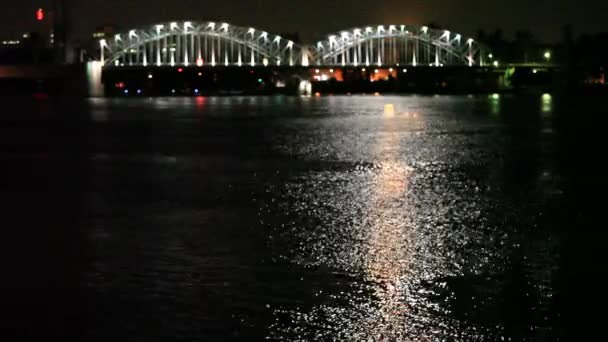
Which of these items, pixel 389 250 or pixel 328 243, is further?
pixel 328 243

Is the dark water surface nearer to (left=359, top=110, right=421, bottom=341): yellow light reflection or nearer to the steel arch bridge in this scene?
(left=359, top=110, right=421, bottom=341): yellow light reflection

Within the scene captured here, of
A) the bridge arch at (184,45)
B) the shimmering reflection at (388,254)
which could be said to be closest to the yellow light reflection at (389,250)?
the shimmering reflection at (388,254)

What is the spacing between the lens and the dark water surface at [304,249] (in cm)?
867

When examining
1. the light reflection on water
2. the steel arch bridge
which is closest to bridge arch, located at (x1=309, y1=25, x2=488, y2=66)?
the steel arch bridge

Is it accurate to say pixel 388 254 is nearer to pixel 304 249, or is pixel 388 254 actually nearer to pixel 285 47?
pixel 304 249

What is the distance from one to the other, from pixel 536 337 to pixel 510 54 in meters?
166

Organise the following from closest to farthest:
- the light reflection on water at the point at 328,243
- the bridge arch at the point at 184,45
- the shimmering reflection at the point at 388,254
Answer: the shimmering reflection at the point at 388,254, the light reflection on water at the point at 328,243, the bridge arch at the point at 184,45

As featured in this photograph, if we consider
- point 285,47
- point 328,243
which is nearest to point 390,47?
point 285,47

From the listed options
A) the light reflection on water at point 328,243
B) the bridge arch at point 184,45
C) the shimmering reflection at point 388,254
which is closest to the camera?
the shimmering reflection at point 388,254

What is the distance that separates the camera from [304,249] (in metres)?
12.0

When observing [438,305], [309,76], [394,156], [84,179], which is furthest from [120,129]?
[309,76]

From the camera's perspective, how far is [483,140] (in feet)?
113

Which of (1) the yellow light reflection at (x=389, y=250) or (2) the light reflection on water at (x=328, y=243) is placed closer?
(1) the yellow light reflection at (x=389, y=250)

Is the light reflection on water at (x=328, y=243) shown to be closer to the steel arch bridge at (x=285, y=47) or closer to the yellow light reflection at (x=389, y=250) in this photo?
the yellow light reflection at (x=389, y=250)
